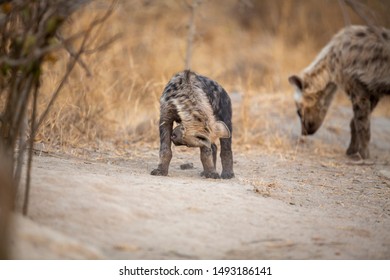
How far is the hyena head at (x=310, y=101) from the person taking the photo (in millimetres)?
9188

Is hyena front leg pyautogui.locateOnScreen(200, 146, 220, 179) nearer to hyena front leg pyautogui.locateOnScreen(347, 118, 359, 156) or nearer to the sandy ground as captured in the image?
the sandy ground

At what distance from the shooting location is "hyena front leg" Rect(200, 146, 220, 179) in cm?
578

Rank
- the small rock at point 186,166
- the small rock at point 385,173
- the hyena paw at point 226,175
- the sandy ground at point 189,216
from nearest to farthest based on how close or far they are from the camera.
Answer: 1. the sandy ground at point 189,216
2. the hyena paw at point 226,175
3. the small rock at point 186,166
4. the small rock at point 385,173

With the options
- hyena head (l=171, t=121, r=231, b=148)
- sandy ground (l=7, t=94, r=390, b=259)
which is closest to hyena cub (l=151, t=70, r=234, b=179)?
hyena head (l=171, t=121, r=231, b=148)

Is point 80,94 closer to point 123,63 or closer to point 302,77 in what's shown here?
point 123,63

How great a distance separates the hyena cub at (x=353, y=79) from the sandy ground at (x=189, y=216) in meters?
2.15

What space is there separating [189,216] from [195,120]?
124cm

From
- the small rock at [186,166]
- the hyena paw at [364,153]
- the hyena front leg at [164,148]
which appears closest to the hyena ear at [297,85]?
the hyena paw at [364,153]

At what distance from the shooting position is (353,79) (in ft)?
28.1

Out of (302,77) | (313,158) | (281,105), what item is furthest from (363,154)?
(281,105)

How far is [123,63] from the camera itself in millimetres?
9984

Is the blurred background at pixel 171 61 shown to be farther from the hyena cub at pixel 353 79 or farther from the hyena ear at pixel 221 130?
the hyena ear at pixel 221 130
